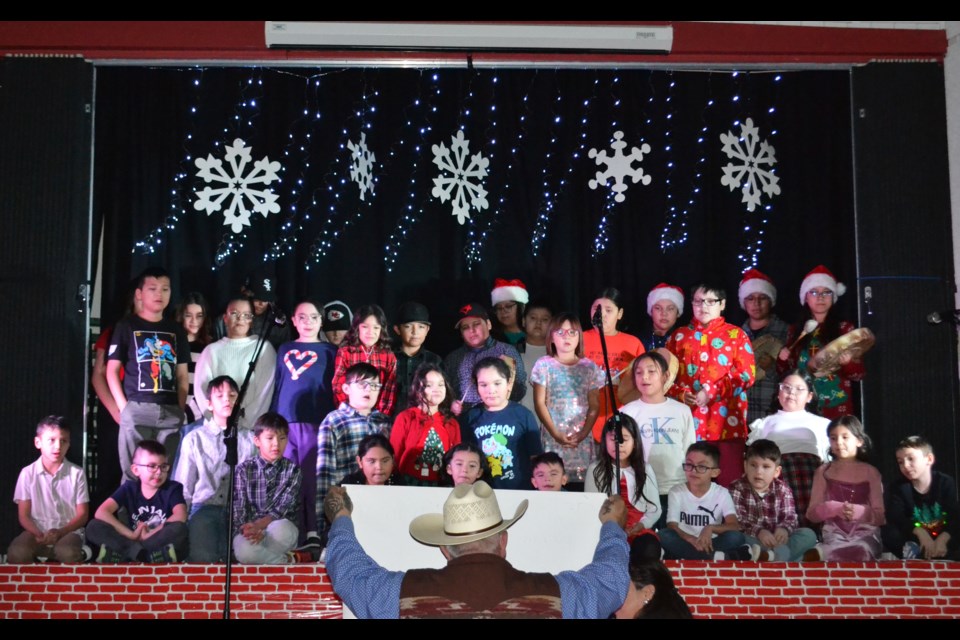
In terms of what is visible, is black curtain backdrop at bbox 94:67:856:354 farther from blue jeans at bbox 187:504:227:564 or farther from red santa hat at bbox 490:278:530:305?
blue jeans at bbox 187:504:227:564

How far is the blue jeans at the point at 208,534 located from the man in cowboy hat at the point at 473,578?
2.12m

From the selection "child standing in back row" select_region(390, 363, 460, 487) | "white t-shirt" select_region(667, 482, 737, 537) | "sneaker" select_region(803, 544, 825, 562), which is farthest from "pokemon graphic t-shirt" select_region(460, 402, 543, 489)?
"sneaker" select_region(803, 544, 825, 562)

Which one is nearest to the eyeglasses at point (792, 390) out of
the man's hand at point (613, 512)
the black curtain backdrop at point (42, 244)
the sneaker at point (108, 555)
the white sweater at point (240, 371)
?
the man's hand at point (613, 512)

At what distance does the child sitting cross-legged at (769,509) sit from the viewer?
210 inches

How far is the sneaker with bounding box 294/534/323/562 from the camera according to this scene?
17.7 ft

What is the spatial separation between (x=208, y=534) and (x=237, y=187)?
7.45 feet

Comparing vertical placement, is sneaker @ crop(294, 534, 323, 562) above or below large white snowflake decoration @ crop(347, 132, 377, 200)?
below

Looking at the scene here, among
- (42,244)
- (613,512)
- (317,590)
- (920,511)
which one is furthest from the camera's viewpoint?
(42,244)

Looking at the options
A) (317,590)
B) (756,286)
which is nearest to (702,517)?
(756,286)

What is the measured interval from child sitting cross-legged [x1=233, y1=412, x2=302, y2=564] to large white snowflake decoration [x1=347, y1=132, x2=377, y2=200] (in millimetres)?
1755

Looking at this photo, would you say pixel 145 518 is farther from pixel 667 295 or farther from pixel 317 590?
pixel 667 295

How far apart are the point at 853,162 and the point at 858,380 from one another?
145cm

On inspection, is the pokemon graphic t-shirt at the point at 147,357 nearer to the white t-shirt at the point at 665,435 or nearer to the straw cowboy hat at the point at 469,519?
the white t-shirt at the point at 665,435

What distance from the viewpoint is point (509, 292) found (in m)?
6.42
